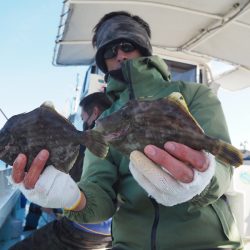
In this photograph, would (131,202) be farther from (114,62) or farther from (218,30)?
(218,30)

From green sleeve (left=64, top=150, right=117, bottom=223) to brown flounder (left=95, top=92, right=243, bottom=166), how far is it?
568 millimetres

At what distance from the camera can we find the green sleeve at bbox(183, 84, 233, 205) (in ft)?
5.01

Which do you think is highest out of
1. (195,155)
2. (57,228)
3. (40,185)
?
(195,155)

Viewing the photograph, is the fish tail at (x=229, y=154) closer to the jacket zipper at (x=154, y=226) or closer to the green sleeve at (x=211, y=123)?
the green sleeve at (x=211, y=123)

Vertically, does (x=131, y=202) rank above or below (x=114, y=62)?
below

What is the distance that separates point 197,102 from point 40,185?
3.18 feet

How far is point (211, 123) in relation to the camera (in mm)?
1807

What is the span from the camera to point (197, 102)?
1.98m

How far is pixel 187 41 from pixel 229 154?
4497 millimetres

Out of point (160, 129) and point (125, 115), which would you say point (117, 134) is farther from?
point (160, 129)

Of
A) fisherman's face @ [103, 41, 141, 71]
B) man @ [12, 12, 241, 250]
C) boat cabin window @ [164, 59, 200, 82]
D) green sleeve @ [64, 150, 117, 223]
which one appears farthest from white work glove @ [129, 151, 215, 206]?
boat cabin window @ [164, 59, 200, 82]

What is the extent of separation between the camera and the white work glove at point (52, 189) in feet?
5.49

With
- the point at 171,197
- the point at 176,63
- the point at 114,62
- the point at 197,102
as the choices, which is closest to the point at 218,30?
the point at 176,63

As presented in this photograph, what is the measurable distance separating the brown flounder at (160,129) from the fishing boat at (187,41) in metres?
2.30
